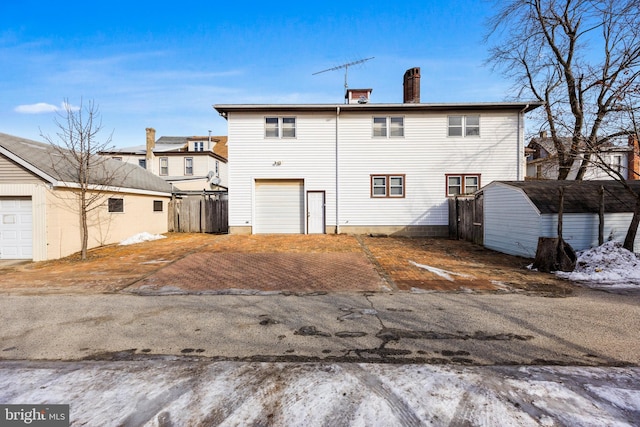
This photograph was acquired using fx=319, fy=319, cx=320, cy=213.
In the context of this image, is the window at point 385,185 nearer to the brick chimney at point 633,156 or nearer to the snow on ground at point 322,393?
the brick chimney at point 633,156

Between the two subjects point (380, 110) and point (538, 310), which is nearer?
point (538, 310)

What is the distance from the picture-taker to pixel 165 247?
41.7ft

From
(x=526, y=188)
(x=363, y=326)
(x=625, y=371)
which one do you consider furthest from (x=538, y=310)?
(x=526, y=188)

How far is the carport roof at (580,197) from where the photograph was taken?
9.63 m

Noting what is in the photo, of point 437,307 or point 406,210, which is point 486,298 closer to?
point 437,307

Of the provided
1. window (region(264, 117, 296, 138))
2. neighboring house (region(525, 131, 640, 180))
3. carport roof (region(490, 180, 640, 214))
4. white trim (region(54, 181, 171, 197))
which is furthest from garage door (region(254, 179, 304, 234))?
neighboring house (region(525, 131, 640, 180))

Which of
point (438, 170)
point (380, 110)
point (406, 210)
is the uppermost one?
point (380, 110)

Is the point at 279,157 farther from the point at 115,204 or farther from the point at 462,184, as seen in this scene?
the point at 462,184

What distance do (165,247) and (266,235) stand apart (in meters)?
4.73

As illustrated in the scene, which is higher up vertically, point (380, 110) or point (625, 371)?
point (380, 110)

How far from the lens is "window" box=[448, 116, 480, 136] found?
16188 millimetres

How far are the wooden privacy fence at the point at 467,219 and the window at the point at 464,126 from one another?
11.4ft

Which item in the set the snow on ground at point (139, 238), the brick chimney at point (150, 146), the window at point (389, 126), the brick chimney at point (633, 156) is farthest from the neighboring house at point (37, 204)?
the brick chimney at point (150, 146)

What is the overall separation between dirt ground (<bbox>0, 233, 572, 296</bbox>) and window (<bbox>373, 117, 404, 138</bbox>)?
625 cm
